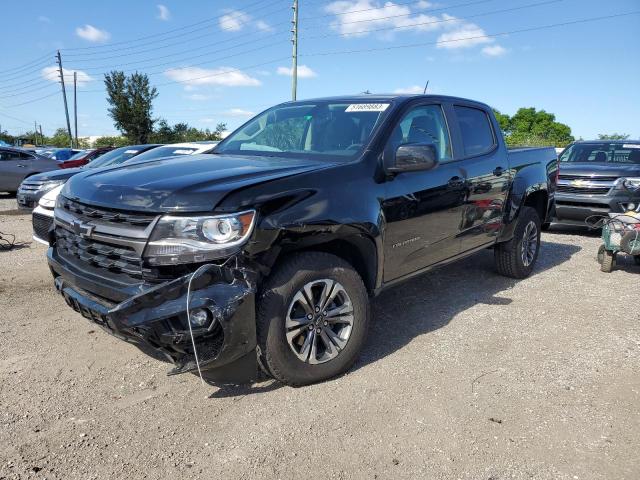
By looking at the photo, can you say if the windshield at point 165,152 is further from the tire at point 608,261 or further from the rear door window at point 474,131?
the tire at point 608,261

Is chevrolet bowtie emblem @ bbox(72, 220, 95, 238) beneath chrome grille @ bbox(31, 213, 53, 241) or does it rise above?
above

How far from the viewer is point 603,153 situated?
31.6 feet

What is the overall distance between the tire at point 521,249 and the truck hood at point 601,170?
339 centimetres

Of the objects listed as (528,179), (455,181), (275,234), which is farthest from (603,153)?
(275,234)

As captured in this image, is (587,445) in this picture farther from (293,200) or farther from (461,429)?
(293,200)

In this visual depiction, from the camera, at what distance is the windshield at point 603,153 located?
9.24m

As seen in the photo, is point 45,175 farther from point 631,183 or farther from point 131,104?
point 131,104

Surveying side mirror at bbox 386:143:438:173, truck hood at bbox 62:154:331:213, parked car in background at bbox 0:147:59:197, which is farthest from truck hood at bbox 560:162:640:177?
parked car in background at bbox 0:147:59:197

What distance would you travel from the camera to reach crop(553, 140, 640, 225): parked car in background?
8.27 m

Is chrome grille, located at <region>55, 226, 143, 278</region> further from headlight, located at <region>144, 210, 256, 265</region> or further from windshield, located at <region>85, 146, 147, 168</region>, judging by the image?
windshield, located at <region>85, 146, 147, 168</region>

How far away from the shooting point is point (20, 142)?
70.1 metres

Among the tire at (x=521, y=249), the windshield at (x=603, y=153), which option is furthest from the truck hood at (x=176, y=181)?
the windshield at (x=603, y=153)

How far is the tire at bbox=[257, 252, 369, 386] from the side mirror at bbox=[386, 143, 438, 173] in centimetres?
79

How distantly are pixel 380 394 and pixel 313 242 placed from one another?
1036 mm
